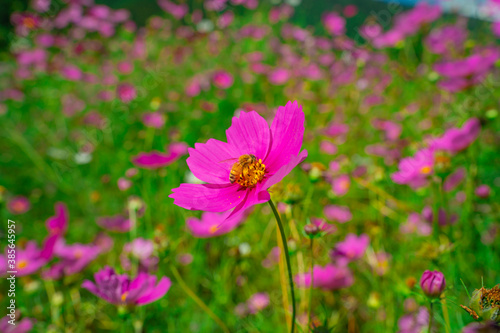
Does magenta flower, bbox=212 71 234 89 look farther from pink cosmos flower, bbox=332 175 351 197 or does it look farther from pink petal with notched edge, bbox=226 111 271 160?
pink petal with notched edge, bbox=226 111 271 160

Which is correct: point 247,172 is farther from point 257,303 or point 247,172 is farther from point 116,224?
point 116,224

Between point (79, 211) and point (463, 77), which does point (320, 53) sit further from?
point (79, 211)

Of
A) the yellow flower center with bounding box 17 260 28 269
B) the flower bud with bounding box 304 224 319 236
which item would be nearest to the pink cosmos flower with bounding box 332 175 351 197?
the flower bud with bounding box 304 224 319 236

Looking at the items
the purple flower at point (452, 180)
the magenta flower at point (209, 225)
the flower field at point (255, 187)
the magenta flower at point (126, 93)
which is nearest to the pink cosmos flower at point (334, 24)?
the flower field at point (255, 187)

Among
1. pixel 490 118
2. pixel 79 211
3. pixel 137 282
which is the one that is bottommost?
pixel 79 211

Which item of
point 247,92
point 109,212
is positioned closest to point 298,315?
point 109,212

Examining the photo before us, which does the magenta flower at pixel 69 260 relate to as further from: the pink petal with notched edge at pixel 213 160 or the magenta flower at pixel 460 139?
the magenta flower at pixel 460 139

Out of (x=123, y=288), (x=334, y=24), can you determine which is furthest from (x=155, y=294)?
(x=334, y=24)
